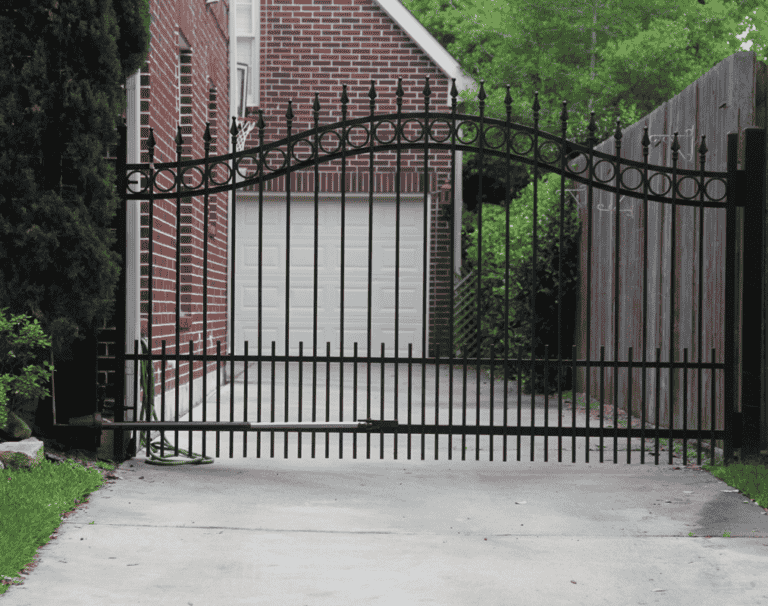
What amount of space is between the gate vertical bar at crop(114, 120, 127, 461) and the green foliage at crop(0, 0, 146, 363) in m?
0.31

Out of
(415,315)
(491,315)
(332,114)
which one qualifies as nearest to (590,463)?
(491,315)

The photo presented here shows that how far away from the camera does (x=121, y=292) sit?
5609mm

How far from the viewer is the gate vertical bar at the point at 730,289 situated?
560 centimetres

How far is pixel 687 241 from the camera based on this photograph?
21.8 feet

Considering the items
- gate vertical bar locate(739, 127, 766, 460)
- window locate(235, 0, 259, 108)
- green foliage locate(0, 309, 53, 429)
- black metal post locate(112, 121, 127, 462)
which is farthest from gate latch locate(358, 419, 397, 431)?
window locate(235, 0, 259, 108)

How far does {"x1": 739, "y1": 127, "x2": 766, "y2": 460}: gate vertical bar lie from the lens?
5.61 metres

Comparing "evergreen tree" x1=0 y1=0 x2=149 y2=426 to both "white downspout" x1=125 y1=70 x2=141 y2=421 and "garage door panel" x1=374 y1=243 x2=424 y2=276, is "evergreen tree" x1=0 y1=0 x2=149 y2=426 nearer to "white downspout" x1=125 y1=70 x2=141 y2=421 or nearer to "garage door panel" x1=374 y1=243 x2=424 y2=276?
"white downspout" x1=125 y1=70 x2=141 y2=421

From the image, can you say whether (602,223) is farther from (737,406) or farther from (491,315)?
(737,406)

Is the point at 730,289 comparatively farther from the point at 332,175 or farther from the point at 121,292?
the point at 332,175

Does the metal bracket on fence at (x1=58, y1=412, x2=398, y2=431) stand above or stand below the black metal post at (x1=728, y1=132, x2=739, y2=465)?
below

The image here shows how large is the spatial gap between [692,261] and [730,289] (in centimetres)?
91

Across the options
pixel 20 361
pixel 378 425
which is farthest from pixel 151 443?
pixel 378 425

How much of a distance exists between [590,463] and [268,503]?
243 centimetres

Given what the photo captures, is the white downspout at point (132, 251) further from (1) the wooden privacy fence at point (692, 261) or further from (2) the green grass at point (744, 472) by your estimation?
(2) the green grass at point (744, 472)
